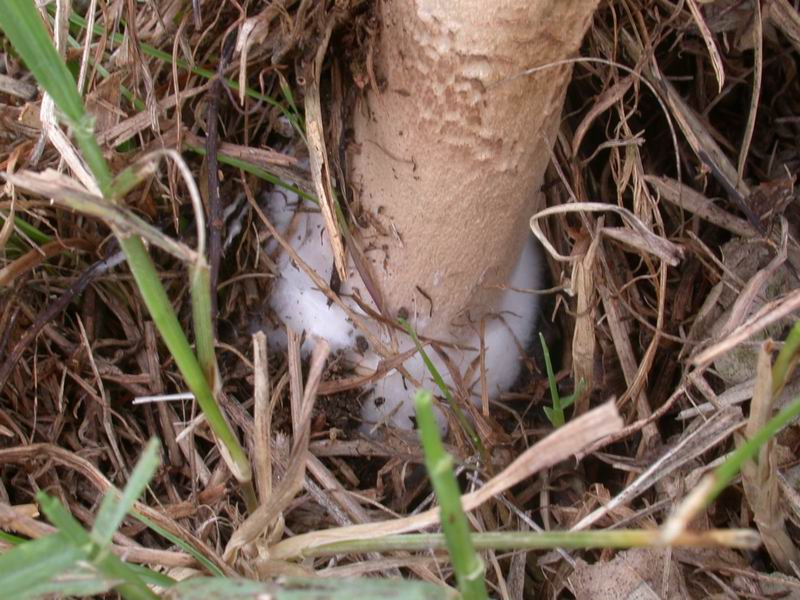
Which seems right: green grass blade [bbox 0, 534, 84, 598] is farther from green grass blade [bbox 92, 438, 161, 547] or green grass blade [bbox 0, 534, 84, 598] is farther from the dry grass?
the dry grass

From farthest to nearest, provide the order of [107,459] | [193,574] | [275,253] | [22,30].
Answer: [275,253]
[107,459]
[193,574]
[22,30]

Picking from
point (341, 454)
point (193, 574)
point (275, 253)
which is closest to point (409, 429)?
point (341, 454)

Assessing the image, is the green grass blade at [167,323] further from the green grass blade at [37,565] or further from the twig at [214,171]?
the twig at [214,171]

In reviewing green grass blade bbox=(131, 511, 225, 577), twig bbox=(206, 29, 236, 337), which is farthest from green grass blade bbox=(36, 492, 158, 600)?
twig bbox=(206, 29, 236, 337)

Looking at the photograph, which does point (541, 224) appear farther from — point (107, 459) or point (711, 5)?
point (107, 459)

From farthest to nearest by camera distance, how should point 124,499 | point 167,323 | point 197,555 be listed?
point 197,555, point 167,323, point 124,499

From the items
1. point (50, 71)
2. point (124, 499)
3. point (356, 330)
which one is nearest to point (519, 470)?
point (124, 499)

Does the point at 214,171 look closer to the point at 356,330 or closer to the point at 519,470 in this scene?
the point at 356,330
